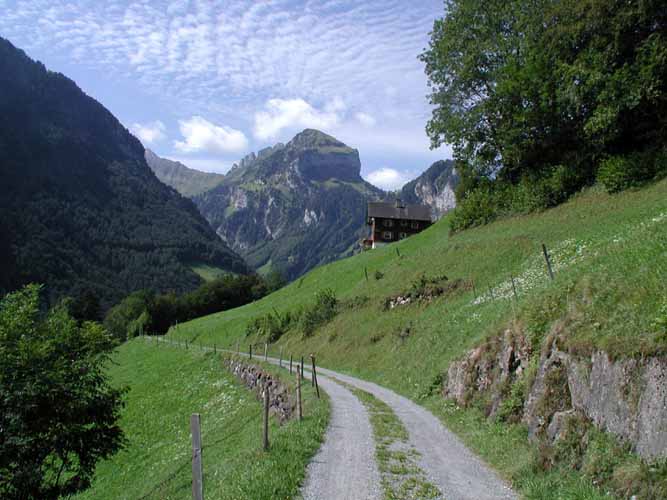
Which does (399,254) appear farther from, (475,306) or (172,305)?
(172,305)

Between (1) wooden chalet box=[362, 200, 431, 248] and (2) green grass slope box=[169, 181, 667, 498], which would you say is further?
(1) wooden chalet box=[362, 200, 431, 248]

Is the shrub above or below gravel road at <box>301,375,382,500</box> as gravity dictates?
above

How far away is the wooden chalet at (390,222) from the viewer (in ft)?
349

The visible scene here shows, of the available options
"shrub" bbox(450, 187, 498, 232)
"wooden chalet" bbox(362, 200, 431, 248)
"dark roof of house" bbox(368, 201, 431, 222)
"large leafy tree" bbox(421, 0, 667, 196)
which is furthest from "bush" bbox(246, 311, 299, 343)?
"dark roof of house" bbox(368, 201, 431, 222)

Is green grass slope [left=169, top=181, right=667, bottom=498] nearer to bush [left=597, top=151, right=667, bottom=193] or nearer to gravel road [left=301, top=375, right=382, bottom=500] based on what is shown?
bush [left=597, top=151, right=667, bottom=193]

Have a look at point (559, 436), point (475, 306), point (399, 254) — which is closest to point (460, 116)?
point (399, 254)

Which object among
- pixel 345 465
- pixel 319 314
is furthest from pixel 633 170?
pixel 345 465

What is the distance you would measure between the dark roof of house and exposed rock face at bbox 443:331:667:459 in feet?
302

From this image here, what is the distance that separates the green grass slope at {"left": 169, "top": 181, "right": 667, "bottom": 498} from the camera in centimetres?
1034

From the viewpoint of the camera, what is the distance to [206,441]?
910 inches

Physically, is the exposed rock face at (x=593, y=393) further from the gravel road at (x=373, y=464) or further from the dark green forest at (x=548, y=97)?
the dark green forest at (x=548, y=97)

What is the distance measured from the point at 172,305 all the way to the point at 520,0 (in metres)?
124

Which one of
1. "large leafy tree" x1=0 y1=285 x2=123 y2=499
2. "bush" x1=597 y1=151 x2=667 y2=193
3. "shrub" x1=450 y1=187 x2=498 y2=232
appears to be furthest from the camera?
"shrub" x1=450 y1=187 x2=498 y2=232

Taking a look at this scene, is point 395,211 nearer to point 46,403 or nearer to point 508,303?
point 508,303
